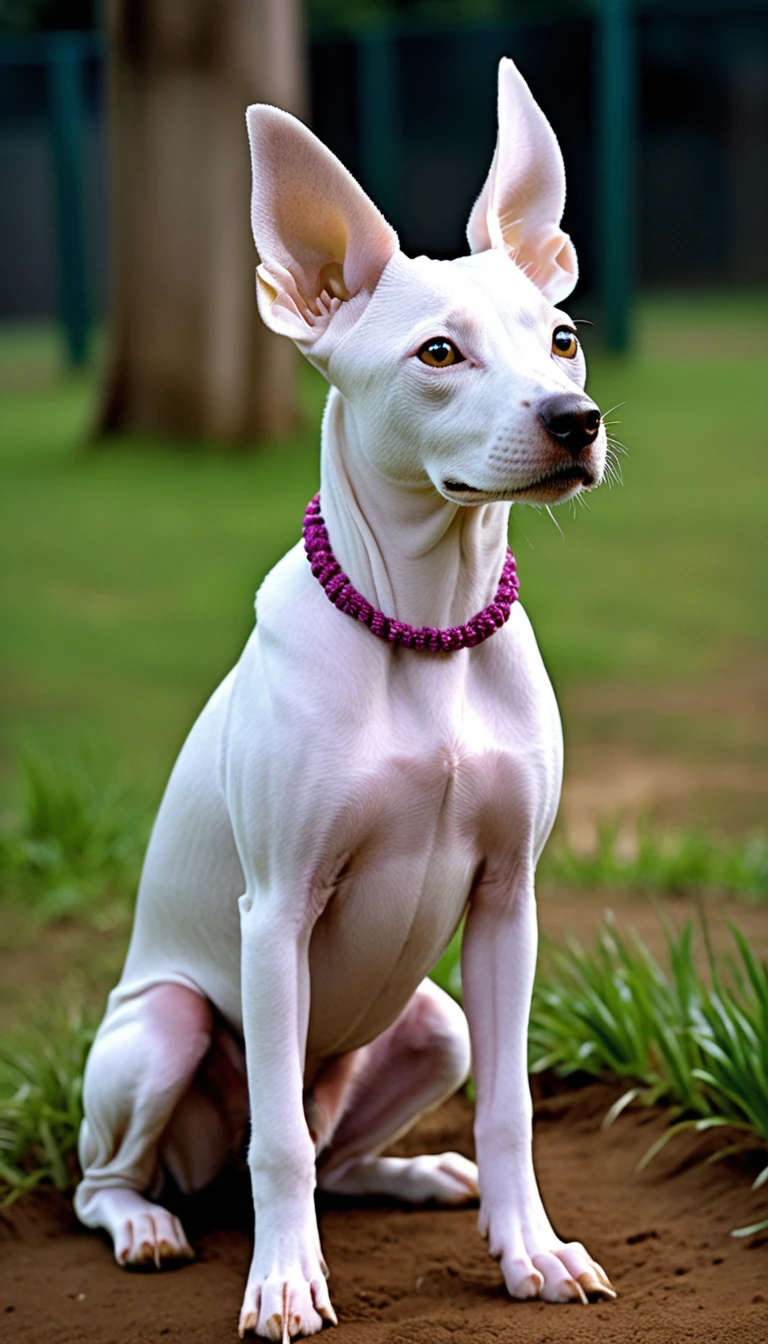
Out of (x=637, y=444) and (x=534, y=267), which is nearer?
(x=534, y=267)

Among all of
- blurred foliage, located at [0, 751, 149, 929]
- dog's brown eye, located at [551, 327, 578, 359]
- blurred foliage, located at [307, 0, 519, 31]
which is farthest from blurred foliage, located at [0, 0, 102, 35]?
dog's brown eye, located at [551, 327, 578, 359]

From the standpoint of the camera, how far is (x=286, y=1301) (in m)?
2.49

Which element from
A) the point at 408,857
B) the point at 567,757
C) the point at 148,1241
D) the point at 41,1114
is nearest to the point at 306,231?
the point at 408,857

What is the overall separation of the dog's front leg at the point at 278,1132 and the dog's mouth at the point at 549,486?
705 millimetres

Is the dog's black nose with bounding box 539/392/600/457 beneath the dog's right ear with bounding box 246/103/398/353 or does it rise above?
beneath

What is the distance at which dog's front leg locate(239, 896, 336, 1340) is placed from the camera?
2.51 meters

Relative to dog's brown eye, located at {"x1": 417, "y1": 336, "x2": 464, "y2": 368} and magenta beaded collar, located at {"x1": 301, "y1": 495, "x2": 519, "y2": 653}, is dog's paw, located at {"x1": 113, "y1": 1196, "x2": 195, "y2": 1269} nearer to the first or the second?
magenta beaded collar, located at {"x1": 301, "y1": 495, "x2": 519, "y2": 653}

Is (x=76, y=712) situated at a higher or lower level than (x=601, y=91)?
lower

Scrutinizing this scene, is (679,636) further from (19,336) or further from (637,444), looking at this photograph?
(19,336)

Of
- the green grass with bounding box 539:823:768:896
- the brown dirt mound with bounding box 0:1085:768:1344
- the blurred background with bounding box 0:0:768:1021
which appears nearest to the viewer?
the brown dirt mound with bounding box 0:1085:768:1344

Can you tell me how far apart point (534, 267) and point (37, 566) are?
782 cm

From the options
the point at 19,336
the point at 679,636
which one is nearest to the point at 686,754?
the point at 679,636

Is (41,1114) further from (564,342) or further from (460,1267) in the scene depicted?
(564,342)

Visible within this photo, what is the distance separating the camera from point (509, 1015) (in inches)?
105
